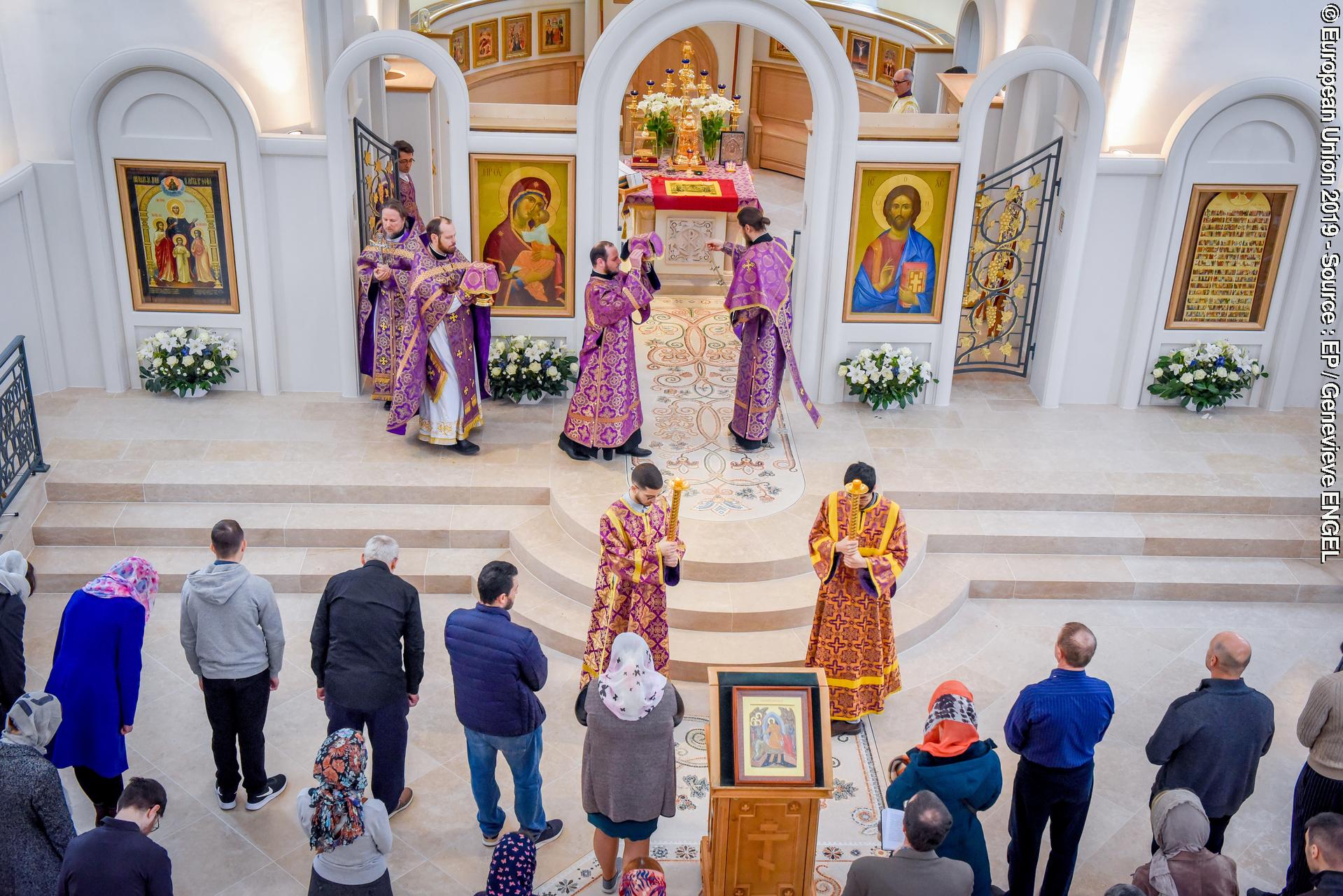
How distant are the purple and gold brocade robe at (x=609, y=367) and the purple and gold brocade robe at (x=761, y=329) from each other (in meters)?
0.77

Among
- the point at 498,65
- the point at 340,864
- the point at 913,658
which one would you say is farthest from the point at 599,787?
the point at 498,65

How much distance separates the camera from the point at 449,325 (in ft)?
34.1

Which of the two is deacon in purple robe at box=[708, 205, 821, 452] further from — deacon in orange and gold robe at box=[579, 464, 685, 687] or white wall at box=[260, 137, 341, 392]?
white wall at box=[260, 137, 341, 392]

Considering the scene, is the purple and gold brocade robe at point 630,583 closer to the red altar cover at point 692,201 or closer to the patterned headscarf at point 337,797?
the patterned headscarf at point 337,797

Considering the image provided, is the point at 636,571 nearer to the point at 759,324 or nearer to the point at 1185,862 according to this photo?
the point at 1185,862

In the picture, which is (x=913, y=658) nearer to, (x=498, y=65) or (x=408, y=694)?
(x=408, y=694)

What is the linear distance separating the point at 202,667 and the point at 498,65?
46.9 feet

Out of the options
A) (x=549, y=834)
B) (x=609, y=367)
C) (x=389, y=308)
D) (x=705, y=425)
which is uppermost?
(x=389, y=308)

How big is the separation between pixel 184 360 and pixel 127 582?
201 inches

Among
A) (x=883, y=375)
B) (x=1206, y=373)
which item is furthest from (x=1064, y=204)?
(x=883, y=375)

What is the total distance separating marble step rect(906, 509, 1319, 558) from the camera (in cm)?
1039

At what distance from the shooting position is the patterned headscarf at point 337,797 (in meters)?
5.37

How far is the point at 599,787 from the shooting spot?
6266mm

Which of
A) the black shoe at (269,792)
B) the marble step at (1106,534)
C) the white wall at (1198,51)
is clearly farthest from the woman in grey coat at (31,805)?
the white wall at (1198,51)
